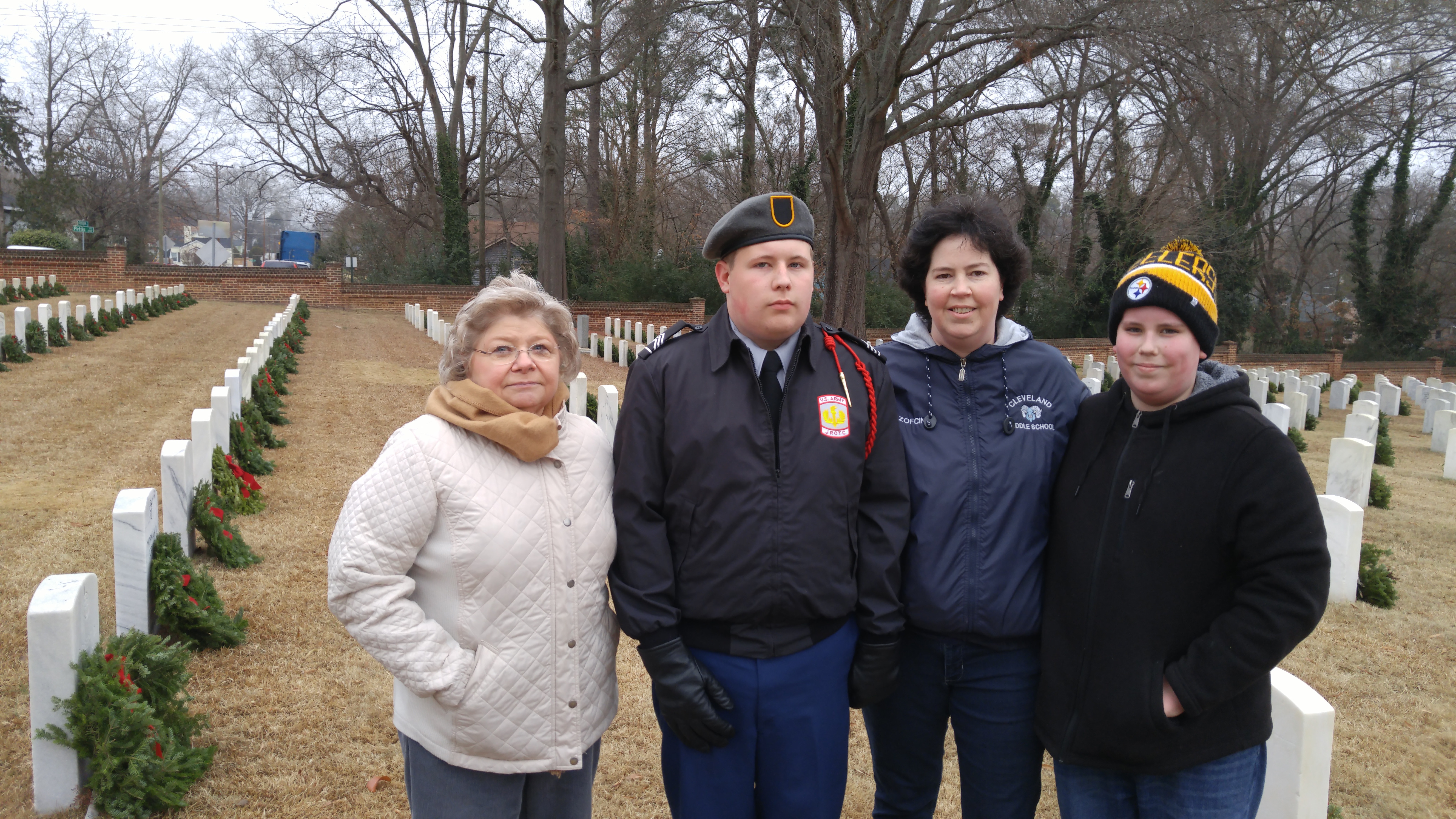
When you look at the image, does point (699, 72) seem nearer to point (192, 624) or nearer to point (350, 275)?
point (192, 624)

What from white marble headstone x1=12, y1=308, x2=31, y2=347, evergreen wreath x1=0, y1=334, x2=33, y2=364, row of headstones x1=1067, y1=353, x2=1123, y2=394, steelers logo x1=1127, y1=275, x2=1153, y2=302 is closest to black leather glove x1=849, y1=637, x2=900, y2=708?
steelers logo x1=1127, y1=275, x2=1153, y2=302

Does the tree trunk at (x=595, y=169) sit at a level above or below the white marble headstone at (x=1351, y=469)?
above

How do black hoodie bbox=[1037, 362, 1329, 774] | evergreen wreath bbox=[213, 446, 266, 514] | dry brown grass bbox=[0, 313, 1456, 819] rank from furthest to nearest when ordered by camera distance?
evergreen wreath bbox=[213, 446, 266, 514], dry brown grass bbox=[0, 313, 1456, 819], black hoodie bbox=[1037, 362, 1329, 774]

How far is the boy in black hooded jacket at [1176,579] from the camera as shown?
6.25 feet

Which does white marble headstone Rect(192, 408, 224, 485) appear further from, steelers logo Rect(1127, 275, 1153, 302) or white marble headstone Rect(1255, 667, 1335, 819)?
white marble headstone Rect(1255, 667, 1335, 819)

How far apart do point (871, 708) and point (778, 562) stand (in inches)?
28.2

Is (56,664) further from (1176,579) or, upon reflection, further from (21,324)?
(21,324)

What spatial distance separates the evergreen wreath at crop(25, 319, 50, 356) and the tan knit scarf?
14.4m

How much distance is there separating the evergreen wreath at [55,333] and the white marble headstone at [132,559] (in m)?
12.9

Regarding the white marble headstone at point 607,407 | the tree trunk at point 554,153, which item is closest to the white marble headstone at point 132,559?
the white marble headstone at point 607,407

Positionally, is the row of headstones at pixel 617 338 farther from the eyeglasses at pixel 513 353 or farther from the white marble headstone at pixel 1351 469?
the eyeglasses at pixel 513 353

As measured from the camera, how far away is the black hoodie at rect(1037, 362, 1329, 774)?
1895 mm

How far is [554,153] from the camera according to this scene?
22141 millimetres

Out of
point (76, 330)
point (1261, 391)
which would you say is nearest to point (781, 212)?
point (1261, 391)
